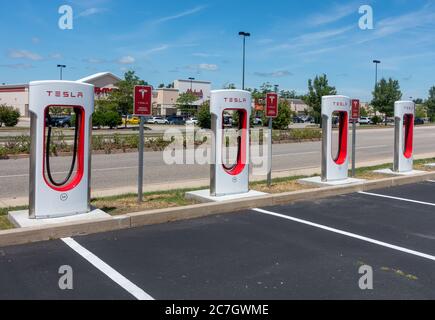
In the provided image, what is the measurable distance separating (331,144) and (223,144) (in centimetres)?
316

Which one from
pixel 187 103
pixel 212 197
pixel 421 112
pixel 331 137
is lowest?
pixel 212 197

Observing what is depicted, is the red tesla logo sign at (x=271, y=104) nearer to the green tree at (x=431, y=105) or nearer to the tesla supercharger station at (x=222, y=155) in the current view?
the tesla supercharger station at (x=222, y=155)

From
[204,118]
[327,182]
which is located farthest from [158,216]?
[204,118]

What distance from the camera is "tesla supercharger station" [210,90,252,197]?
8.41 meters

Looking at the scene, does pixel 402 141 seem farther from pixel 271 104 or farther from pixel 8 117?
pixel 8 117

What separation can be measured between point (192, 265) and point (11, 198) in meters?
5.44

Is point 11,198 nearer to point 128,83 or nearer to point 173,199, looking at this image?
point 173,199

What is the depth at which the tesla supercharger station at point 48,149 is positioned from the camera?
6486 millimetres

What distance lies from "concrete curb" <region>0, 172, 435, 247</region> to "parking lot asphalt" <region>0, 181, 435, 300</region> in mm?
167

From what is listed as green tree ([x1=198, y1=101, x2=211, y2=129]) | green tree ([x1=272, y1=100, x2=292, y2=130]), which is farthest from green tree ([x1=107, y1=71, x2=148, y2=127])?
green tree ([x1=272, y1=100, x2=292, y2=130])

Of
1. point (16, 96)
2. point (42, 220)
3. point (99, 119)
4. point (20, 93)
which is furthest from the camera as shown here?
point (16, 96)

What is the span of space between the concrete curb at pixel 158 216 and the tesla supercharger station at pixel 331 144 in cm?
56

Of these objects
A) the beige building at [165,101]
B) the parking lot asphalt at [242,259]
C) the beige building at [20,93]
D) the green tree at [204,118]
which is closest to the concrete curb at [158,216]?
the parking lot asphalt at [242,259]

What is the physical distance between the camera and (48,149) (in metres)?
6.80
